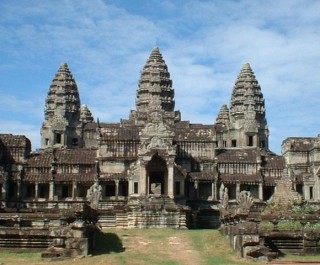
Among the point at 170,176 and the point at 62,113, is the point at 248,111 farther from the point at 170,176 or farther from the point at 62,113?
the point at 170,176

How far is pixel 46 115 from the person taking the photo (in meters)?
Result: 91.2

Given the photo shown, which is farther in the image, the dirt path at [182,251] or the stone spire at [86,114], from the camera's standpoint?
the stone spire at [86,114]

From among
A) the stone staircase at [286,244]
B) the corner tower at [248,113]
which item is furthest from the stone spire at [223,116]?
the stone staircase at [286,244]

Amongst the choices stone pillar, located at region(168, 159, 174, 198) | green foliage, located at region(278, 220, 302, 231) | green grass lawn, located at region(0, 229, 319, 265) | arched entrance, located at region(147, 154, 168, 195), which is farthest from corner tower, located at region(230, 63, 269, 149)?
green foliage, located at region(278, 220, 302, 231)

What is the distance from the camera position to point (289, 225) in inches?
1085

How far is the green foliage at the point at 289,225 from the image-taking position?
2706 centimetres

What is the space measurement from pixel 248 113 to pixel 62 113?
87.0 ft

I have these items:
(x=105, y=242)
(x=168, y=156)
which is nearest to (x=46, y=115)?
(x=168, y=156)

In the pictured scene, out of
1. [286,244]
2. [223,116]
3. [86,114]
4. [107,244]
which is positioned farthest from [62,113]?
[286,244]

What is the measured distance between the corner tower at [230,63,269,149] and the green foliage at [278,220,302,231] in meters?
54.9

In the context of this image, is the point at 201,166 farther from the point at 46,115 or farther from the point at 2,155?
the point at 46,115

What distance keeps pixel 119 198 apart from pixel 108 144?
18.7 feet

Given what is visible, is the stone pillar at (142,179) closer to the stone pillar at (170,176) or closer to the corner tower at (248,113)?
the stone pillar at (170,176)

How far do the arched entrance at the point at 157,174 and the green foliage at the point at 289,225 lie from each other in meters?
25.0
